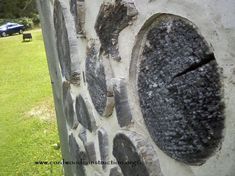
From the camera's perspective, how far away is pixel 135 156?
52.0 inches

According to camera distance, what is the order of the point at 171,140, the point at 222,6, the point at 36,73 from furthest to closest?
the point at 36,73, the point at 171,140, the point at 222,6

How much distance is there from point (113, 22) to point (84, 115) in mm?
725

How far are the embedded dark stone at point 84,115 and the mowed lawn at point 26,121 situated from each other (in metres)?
1.96

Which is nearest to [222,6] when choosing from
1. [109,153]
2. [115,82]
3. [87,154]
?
[115,82]

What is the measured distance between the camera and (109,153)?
5.52 ft

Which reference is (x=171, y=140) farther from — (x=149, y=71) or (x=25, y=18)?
(x=25, y=18)

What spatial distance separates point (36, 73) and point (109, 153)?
10.4 metres

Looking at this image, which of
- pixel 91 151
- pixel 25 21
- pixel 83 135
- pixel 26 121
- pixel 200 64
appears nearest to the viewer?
pixel 200 64

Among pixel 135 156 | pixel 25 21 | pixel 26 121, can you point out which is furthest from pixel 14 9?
pixel 135 156

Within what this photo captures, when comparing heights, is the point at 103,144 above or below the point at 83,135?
above

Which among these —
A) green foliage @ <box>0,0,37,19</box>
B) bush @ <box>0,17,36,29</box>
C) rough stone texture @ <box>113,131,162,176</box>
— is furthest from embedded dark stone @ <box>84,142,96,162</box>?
green foliage @ <box>0,0,37,19</box>

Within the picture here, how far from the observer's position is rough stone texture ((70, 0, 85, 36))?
1679 millimetres

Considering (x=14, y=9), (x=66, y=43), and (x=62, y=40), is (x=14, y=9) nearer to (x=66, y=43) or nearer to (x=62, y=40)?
(x=62, y=40)

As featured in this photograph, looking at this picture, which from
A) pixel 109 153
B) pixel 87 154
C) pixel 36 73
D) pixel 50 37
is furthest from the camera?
pixel 36 73
